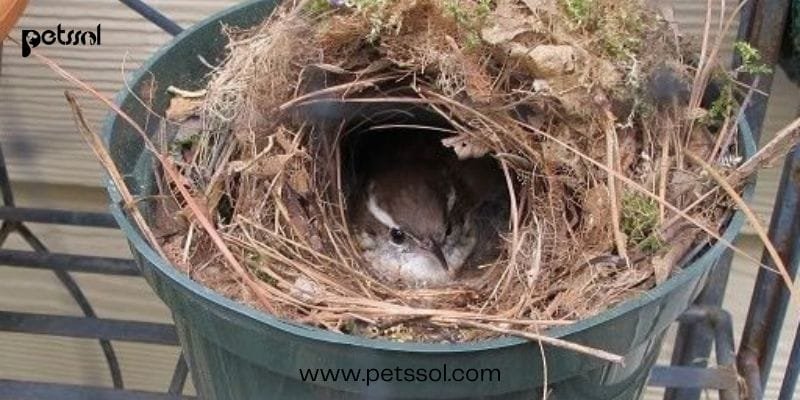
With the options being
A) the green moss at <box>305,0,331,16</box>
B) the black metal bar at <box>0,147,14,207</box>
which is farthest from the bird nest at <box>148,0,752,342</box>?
the black metal bar at <box>0,147,14,207</box>

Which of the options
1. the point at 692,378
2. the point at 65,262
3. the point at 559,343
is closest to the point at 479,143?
the point at 559,343

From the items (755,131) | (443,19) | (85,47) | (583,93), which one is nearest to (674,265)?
(583,93)

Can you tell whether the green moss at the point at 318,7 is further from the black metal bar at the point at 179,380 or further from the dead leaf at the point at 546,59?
the black metal bar at the point at 179,380

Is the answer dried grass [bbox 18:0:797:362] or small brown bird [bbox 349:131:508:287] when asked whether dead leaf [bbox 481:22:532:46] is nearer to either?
dried grass [bbox 18:0:797:362]

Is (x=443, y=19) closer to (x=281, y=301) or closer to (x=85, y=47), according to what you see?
(x=281, y=301)

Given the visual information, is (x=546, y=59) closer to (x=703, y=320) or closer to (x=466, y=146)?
(x=466, y=146)

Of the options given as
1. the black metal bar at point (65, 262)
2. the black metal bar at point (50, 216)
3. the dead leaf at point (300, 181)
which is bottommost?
the black metal bar at point (65, 262)

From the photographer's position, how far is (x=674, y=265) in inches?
27.0

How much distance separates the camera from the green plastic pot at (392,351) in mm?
606

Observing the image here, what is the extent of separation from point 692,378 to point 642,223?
493mm

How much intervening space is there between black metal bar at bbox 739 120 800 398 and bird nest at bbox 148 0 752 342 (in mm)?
330

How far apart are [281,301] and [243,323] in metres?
0.05

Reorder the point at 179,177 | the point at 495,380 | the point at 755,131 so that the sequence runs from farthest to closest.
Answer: the point at 755,131, the point at 179,177, the point at 495,380

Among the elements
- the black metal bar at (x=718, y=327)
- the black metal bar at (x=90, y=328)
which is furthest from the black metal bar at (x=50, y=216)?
the black metal bar at (x=718, y=327)
